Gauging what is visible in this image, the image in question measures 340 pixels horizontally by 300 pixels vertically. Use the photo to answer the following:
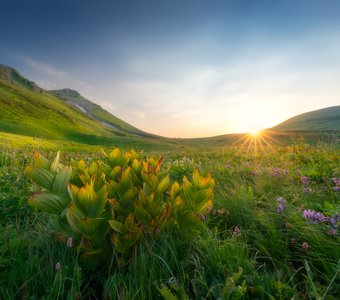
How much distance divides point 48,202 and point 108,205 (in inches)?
19.1

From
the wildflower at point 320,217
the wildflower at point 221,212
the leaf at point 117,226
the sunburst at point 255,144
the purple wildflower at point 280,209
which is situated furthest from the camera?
the sunburst at point 255,144

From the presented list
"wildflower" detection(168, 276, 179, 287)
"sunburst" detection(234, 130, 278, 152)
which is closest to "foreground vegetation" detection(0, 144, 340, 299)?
"wildflower" detection(168, 276, 179, 287)

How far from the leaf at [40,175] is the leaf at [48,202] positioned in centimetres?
11

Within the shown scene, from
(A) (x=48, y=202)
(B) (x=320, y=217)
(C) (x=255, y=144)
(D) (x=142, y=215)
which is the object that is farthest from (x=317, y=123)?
(A) (x=48, y=202)

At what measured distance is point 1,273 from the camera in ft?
6.68

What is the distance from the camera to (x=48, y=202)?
1940 millimetres

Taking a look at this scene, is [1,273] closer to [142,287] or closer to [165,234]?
[142,287]

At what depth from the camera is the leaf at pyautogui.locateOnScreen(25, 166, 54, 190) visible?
1.92 metres

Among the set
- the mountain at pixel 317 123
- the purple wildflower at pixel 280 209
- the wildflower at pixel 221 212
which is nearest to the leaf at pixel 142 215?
the wildflower at pixel 221 212

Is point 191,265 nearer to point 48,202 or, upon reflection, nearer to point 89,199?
point 89,199

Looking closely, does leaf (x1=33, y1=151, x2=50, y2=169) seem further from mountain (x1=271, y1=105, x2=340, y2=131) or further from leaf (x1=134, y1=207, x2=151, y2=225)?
mountain (x1=271, y1=105, x2=340, y2=131)

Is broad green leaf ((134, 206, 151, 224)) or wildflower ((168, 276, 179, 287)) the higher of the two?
broad green leaf ((134, 206, 151, 224))

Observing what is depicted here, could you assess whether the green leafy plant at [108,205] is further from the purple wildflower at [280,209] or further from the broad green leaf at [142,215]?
the purple wildflower at [280,209]

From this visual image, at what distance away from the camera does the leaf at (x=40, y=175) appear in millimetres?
1925
